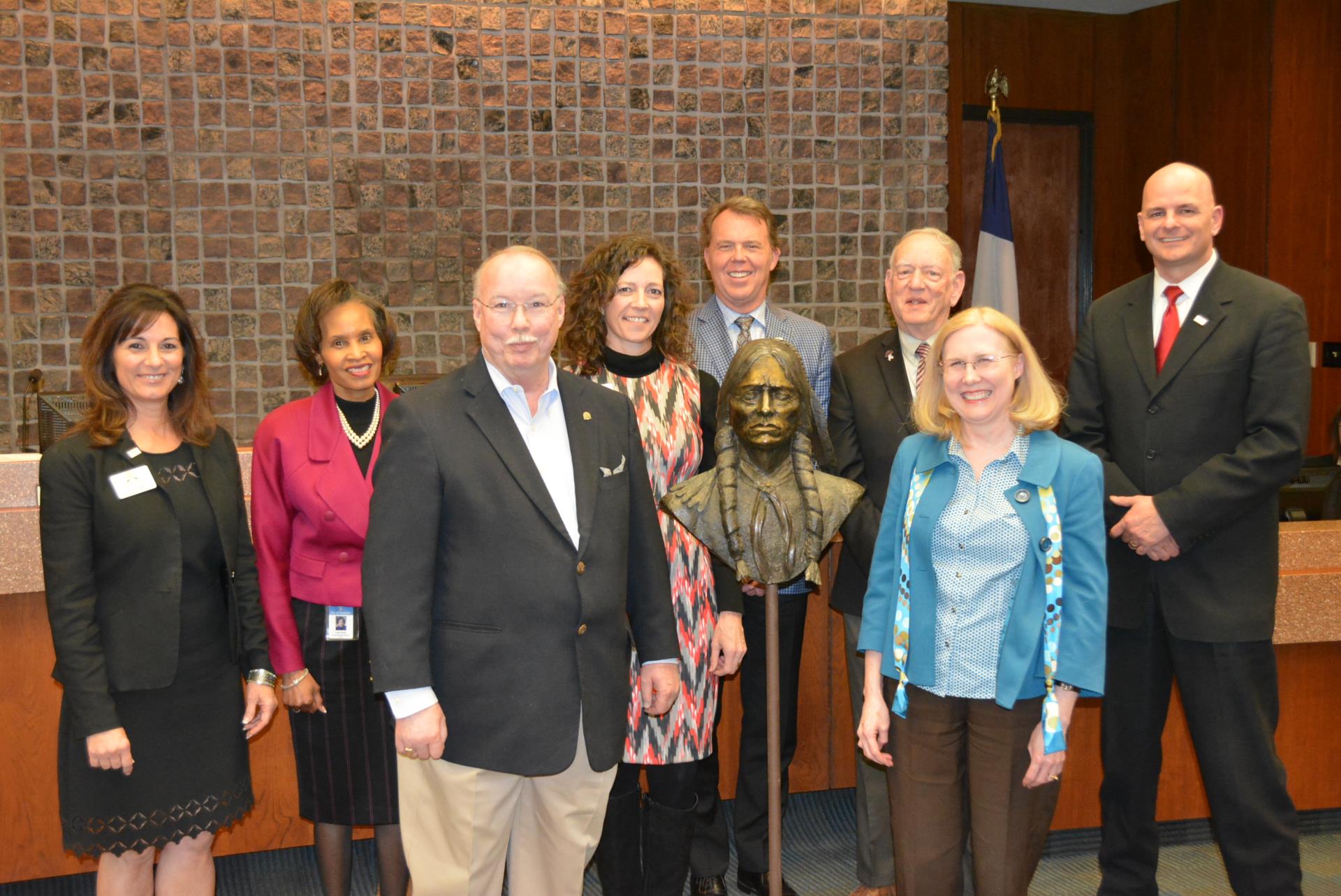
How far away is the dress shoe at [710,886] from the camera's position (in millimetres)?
3025

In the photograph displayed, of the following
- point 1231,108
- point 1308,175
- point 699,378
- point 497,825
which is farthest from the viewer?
point 1231,108

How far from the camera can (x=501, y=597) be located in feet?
6.61

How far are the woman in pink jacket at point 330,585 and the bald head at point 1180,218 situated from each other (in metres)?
1.89

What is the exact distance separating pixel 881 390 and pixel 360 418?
128cm

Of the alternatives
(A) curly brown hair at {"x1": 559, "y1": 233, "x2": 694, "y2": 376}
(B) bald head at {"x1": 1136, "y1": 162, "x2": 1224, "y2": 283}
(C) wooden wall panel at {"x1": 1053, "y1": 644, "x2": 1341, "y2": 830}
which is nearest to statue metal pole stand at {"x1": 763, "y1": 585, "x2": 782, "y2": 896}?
(A) curly brown hair at {"x1": 559, "y1": 233, "x2": 694, "y2": 376}

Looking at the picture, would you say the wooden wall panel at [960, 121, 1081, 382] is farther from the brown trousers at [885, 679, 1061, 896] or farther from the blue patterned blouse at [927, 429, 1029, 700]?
the brown trousers at [885, 679, 1061, 896]

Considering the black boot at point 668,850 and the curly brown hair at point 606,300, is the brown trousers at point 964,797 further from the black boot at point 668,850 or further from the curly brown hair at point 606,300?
the curly brown hair at point 606,300

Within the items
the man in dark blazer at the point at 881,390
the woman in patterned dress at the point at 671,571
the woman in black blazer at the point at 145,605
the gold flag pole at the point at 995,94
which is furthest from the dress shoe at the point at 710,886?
the gold flag pole at the point at 995,94

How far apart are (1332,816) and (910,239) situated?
2472 mm

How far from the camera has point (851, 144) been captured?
19.4 feet

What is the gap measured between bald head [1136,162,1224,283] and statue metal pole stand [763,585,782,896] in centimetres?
124

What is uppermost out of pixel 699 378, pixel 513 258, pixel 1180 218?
pixel 1180 218

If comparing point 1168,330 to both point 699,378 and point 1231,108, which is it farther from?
point 1231,108

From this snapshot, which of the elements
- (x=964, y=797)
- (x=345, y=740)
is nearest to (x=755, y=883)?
(x=964, y=797)
